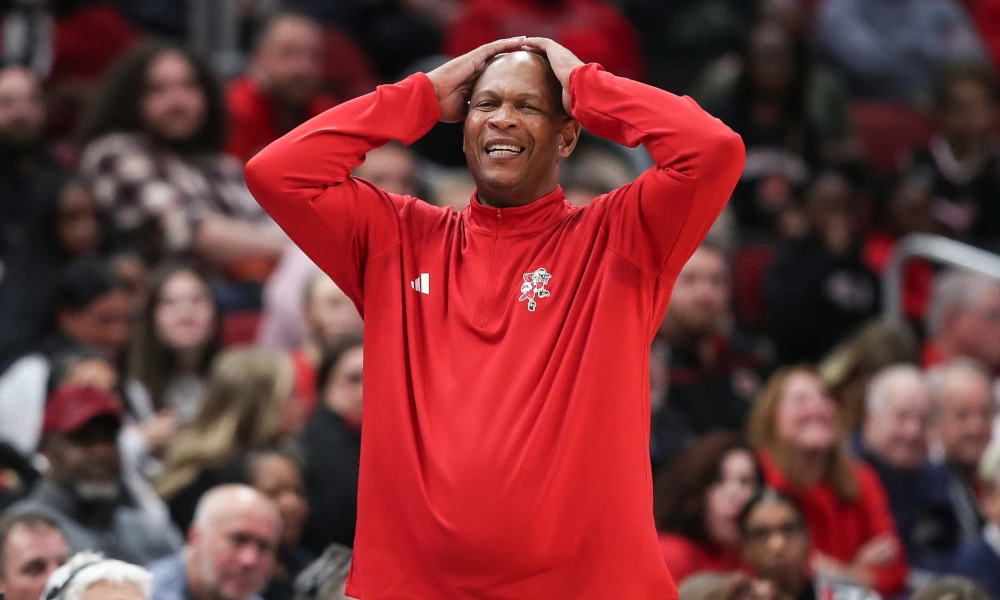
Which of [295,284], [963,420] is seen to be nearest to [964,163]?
[963,420]

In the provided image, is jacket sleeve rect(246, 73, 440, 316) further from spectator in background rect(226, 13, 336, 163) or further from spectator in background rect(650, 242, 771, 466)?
spectator in background rect(226, 13, 336, 163)

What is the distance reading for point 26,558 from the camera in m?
4.46

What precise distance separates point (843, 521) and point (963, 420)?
2.93 ft

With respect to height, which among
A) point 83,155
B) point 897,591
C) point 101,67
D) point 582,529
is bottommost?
point 897,591

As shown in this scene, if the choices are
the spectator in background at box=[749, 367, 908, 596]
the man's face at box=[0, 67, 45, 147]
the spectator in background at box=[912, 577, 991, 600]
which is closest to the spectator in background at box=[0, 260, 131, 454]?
the man's face at box=[0, 67, 45, 147]

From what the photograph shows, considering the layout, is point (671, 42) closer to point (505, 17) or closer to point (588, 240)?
point (505, 17)

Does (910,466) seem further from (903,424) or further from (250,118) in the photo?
(250,118)

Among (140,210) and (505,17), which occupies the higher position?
(505,17)

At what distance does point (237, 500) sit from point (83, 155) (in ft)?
8.24

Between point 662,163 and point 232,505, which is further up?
point 662,163

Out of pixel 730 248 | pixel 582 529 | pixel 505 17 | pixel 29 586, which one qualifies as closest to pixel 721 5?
pixel 505 17

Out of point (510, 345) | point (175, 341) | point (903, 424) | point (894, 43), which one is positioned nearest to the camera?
point (510, 345)

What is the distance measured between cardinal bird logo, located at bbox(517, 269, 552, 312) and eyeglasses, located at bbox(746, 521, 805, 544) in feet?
6.99

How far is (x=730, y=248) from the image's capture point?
24.8 ft
